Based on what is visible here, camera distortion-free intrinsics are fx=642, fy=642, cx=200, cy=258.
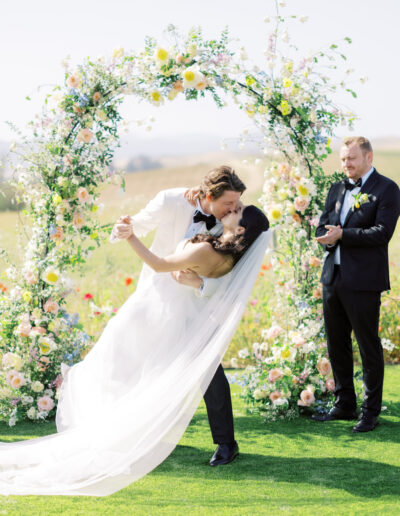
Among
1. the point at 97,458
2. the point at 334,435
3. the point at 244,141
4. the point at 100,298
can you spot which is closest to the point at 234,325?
the point at 97,458

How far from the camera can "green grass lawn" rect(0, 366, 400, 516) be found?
3035 millimetres

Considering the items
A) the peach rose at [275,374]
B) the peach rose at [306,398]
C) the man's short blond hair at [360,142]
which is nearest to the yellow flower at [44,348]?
the peach rose at [275,374]

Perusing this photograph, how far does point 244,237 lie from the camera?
348 cm

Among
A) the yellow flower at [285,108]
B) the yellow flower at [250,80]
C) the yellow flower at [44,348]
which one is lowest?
the yellow flower at [44,348]

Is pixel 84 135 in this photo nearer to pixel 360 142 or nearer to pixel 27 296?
pixel 27 296

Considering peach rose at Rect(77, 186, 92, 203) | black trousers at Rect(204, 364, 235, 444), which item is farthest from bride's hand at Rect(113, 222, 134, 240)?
peach rose at Rect(77, 186, 92, 203)

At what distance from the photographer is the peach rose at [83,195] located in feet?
14.5

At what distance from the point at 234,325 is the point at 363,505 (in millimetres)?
1096

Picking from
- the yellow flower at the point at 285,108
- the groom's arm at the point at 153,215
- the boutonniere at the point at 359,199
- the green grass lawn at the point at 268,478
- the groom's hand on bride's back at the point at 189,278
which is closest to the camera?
the green grass lawn at the point at 268,478

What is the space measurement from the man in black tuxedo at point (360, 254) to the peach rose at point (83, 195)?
1596 millimetres

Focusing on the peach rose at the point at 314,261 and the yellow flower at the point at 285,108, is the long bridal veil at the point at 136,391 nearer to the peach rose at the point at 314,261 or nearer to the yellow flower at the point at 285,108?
the peach rose at the point at 314,261

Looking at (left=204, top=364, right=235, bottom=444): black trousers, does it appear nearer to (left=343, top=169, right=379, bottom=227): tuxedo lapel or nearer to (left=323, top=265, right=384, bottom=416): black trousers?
(left=323, top=265, right=384, bottom=416): black trousers

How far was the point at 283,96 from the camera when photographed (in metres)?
4.36

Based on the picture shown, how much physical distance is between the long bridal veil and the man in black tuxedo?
0.73 meters
